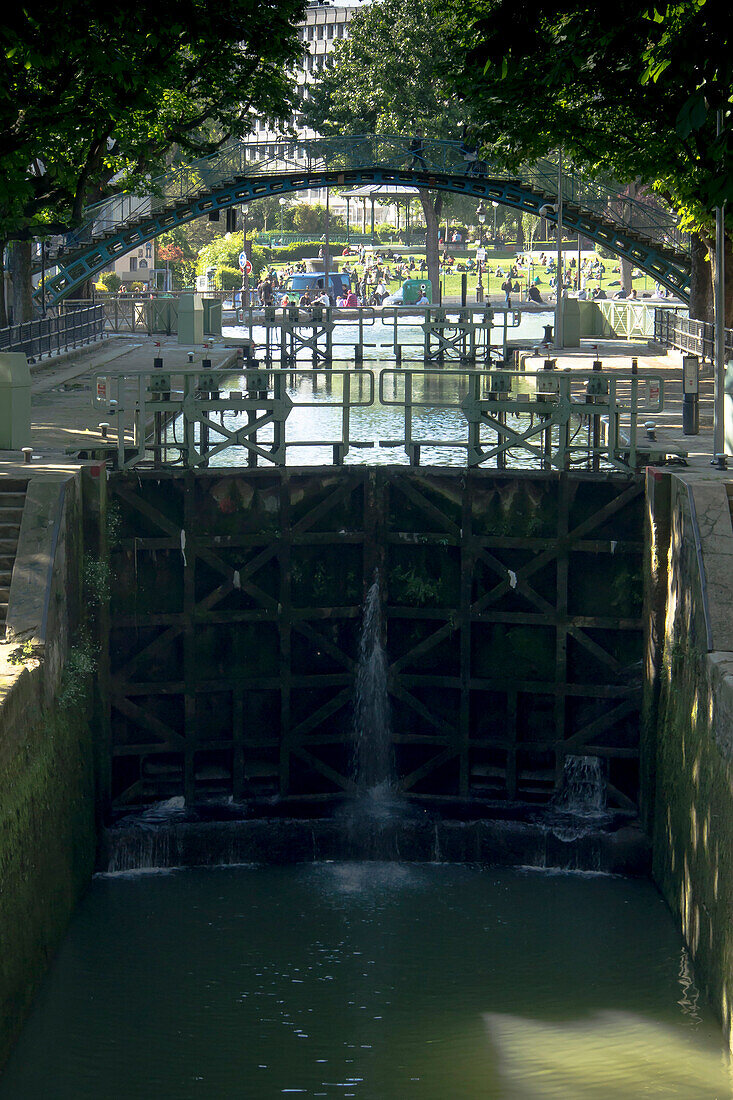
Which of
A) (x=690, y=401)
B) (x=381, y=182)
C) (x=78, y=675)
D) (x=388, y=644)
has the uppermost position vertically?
(x=381, y=182)

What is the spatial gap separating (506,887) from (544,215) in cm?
3038

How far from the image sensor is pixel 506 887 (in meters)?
15.7

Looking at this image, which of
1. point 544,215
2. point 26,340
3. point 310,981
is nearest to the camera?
point 310,981

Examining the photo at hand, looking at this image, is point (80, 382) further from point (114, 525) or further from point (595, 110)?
point (114, 525)

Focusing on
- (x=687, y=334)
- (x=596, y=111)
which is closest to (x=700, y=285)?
(x=687, y=334)

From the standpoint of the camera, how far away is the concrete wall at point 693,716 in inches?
496

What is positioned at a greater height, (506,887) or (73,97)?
(73,97)

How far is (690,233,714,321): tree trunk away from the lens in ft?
118

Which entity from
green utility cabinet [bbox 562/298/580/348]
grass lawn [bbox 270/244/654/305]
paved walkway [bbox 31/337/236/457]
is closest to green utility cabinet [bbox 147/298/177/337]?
paved walkway [bbox 31/337/236/457]

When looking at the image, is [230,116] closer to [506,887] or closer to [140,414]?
[140,414]

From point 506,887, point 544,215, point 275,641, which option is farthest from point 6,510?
point 544,215

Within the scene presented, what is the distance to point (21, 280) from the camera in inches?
1451

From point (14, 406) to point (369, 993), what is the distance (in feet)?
29.1

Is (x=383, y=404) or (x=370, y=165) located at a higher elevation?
(x=370, y=165)
